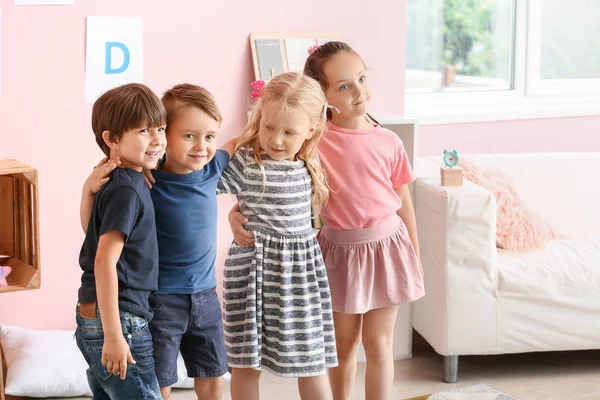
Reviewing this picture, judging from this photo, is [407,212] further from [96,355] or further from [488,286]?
[96,355]

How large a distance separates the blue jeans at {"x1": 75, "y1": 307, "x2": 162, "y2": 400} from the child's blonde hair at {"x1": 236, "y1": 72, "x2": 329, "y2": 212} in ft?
1.55

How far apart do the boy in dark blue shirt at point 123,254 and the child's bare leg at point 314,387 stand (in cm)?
40

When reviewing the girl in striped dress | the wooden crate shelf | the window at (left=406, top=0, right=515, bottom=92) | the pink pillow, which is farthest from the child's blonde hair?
the window at (left=406, top=0, right=515, bottom=92)

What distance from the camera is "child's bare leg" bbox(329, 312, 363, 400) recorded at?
227cm

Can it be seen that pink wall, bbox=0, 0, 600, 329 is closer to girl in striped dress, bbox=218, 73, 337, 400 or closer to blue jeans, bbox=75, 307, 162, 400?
girl in striped dress, bbox=218, 73, 337, 400

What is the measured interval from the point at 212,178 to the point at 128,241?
27cm

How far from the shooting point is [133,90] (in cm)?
172

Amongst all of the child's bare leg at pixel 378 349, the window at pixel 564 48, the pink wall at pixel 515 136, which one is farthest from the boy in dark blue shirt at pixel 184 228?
the window at pixel 564 48

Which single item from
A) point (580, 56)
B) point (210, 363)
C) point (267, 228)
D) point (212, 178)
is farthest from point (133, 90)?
point (580, 56)

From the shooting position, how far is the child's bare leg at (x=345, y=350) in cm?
227

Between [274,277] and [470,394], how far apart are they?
1.06 meters

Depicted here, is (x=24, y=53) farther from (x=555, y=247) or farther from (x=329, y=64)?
(x=555, y=247)

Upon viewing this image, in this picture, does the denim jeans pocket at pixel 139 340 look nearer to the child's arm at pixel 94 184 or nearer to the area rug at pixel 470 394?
the child's arm at pixel 94 184

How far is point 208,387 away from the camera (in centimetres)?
195
